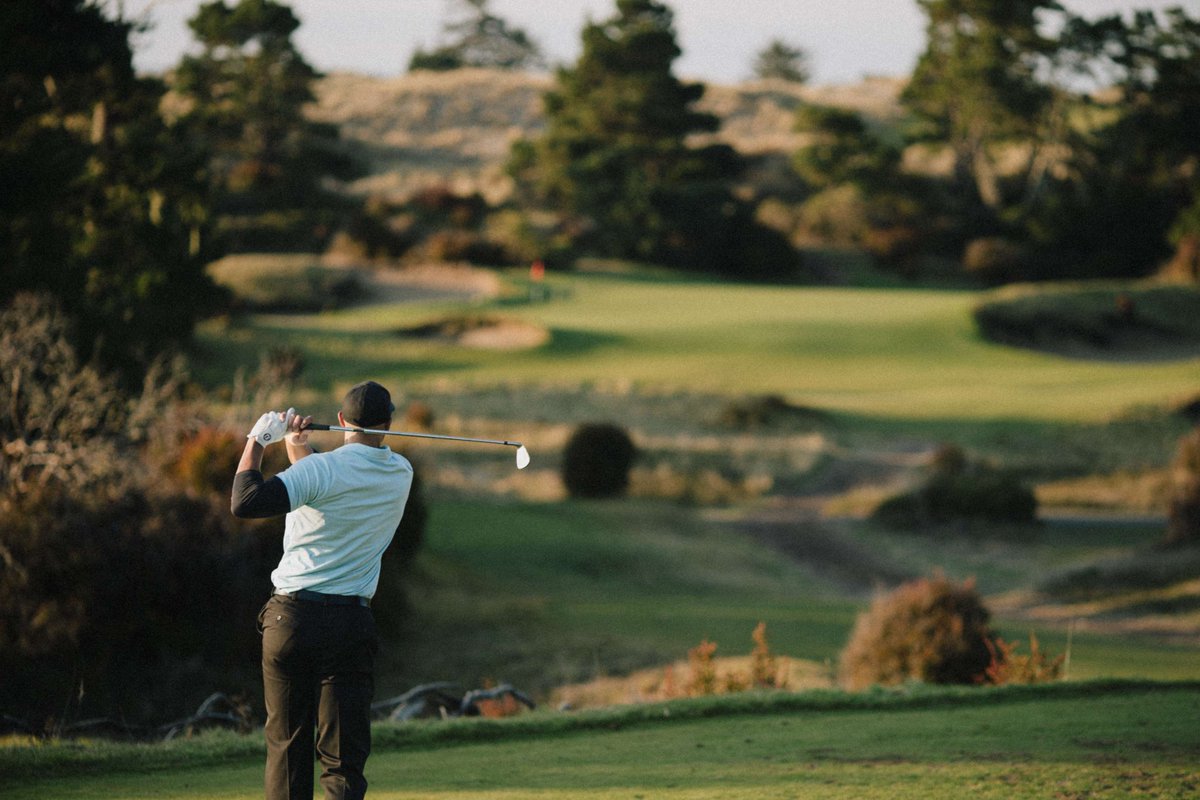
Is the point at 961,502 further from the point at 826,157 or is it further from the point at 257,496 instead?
the point at 826,157

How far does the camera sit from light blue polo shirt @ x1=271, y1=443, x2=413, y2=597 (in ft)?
18.3

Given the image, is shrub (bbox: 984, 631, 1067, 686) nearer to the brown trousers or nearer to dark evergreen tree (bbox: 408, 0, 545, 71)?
the brown trousers

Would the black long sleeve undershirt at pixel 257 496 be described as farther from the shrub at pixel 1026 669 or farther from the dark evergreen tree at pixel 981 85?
the dark evergreen tree at pixel 981 85

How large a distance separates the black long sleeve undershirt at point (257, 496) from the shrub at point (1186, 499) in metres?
22.0

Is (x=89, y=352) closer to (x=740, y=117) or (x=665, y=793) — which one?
(x=665, y=793)

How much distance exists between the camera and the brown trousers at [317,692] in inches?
219

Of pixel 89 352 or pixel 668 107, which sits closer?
pixel 89 352

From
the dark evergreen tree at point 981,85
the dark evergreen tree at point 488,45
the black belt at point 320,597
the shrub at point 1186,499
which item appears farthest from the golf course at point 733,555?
the dark evergreen tree at point 488,45

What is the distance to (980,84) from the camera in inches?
2852

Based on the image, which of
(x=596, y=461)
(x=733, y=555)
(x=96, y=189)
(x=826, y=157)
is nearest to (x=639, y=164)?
(x=826, y=157)

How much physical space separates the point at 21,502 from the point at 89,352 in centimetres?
1047

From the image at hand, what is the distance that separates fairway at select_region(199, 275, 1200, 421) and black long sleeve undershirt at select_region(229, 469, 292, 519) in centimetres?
3310

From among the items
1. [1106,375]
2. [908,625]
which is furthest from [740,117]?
[908,625]

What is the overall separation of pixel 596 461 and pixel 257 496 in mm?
25160
